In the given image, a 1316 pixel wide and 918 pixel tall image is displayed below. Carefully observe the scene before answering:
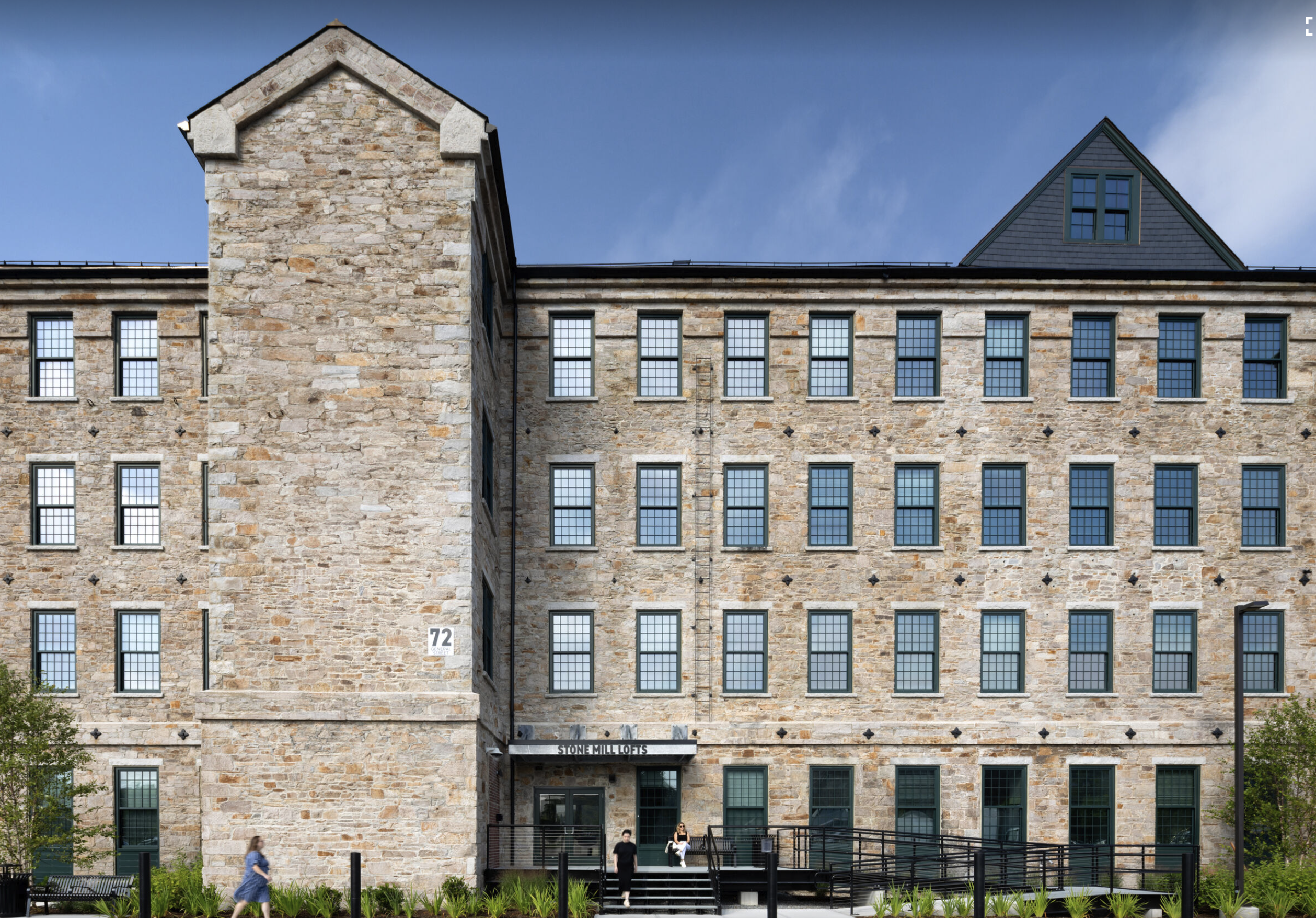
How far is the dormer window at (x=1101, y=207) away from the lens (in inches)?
1050

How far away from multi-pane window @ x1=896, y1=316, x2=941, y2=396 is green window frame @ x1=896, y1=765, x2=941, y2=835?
8.16m

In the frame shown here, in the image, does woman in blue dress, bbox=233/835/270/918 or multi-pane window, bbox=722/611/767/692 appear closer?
woman in blue dress, bbox=233/835/270/918

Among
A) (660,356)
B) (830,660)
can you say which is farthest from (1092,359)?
(660,356)

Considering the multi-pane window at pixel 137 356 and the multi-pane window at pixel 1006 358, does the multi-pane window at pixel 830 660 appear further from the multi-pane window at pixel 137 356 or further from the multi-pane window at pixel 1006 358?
the multi-pane window at pixel 137 356

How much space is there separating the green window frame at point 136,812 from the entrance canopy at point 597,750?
296 inches

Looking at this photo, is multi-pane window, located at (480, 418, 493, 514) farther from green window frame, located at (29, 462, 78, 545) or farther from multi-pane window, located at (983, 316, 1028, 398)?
multi-pane window, located at (983, 316, 1028, 398)

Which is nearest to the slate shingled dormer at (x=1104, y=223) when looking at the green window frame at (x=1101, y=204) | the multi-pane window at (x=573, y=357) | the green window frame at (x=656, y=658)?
the green window frame at (x=1101, y=204)

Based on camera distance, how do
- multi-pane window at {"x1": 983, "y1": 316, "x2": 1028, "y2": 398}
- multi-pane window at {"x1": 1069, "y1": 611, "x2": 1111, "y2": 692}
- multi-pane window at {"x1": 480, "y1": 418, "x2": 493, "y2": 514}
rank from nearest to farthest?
1. multi-pane window at {"x1": 480, "y1": 418, "x2": 493, "y2": 514}
2. multi-pane window at {"x1": 1069, "y1": 611, "x2": 1111, "y2": 692}
3. multi-pane window at {"x1": 983, "y1": 316, "x2": 1028, "y2": 398}

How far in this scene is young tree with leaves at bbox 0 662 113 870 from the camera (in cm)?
2114

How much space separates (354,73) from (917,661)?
642 inches

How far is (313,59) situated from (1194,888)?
21.2 meters

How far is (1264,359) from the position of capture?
25719 mm

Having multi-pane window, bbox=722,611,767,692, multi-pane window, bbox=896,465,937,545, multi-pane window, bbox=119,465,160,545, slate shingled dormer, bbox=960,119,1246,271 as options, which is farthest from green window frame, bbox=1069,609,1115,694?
multi-pane window, bbox=119,465,160,545

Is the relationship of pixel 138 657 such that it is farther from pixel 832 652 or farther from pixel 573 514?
pixel 832 652
